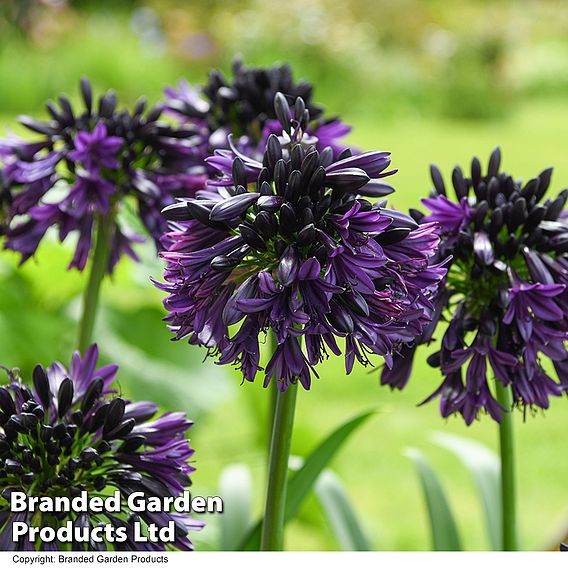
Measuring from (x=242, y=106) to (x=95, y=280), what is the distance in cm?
41

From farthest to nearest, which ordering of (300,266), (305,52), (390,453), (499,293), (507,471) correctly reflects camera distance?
(305,52), (390,453), (507,471), (499,293), (300,266)

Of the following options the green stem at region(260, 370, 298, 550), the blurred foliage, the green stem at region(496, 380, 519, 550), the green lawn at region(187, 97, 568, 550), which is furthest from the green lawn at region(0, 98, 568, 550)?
the blurred foliage

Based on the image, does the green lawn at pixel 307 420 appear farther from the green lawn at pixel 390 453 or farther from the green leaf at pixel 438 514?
the green leaf at pixel 438 514

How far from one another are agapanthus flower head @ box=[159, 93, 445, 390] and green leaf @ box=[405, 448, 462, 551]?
0.78m

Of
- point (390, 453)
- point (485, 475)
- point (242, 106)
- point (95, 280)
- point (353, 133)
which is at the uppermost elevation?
point (353, 133)

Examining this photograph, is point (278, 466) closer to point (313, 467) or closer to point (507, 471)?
point (313, 467)

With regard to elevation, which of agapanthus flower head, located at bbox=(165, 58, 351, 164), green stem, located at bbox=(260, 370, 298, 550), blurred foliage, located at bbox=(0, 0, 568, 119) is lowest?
green stem, located at bbox=(260, 370, 298, 550)

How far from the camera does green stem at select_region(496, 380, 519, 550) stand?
132 cm

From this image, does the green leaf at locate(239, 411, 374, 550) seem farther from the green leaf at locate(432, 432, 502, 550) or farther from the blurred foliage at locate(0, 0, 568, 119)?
the blurred foliage at locate(0, 0, 568, 119)

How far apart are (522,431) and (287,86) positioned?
7.42ft

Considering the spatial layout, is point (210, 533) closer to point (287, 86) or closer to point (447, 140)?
point (287, 86)

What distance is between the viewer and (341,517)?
73.1 inches

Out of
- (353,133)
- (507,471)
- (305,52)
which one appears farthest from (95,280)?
(305,52)

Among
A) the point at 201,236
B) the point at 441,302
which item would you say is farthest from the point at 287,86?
the point at 201,236
